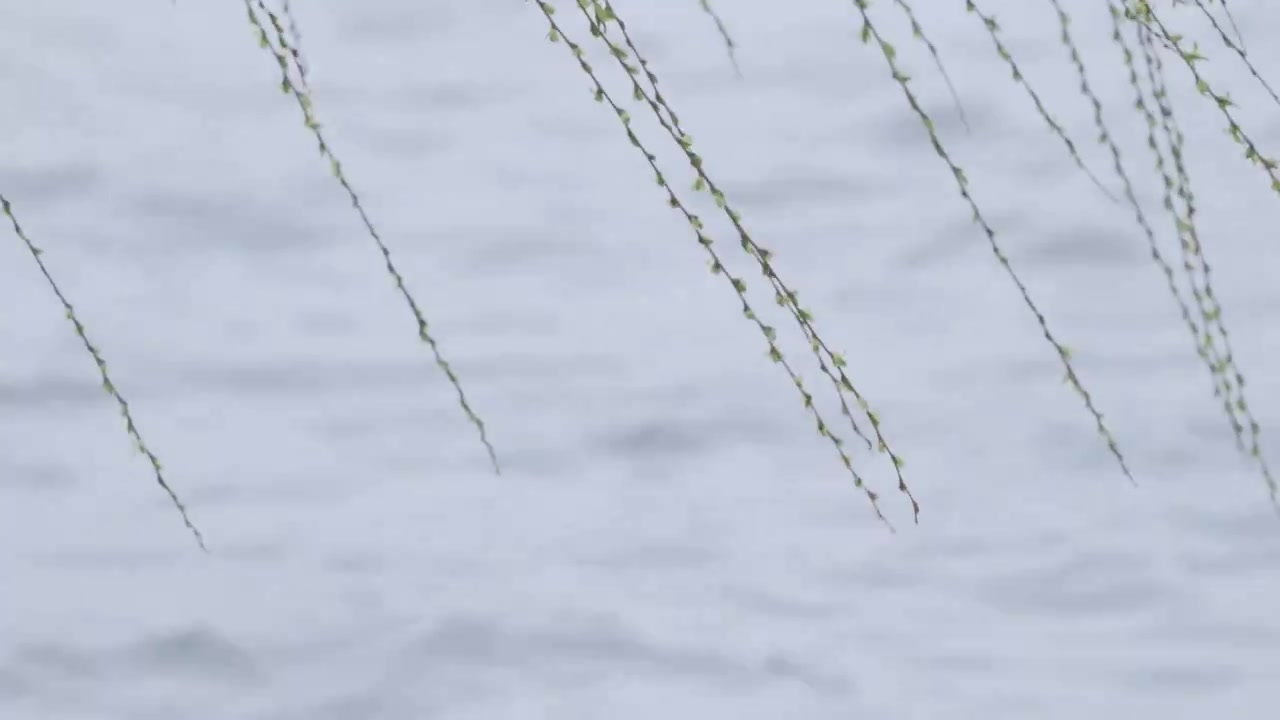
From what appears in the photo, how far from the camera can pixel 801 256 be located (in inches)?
145

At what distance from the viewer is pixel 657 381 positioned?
336cm

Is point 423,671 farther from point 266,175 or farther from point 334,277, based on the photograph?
point 266,175

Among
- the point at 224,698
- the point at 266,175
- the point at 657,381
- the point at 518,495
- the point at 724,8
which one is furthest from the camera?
the point at 724,8

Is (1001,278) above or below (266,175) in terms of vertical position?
below

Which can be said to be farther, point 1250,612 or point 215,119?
point 215,119

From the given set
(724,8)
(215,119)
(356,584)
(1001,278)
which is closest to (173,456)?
(356,584)

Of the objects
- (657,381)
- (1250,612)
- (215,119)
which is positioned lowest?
(1250,612)

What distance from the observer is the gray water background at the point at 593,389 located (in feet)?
9.33

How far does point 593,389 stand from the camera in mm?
3361

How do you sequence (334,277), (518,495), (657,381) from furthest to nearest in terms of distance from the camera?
(334,277) < (657,381) < (518,495)

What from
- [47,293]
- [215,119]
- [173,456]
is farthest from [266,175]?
[173,456]

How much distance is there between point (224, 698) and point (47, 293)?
115 cm

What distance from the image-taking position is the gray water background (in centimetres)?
284

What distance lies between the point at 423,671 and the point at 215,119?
5.20 ft
